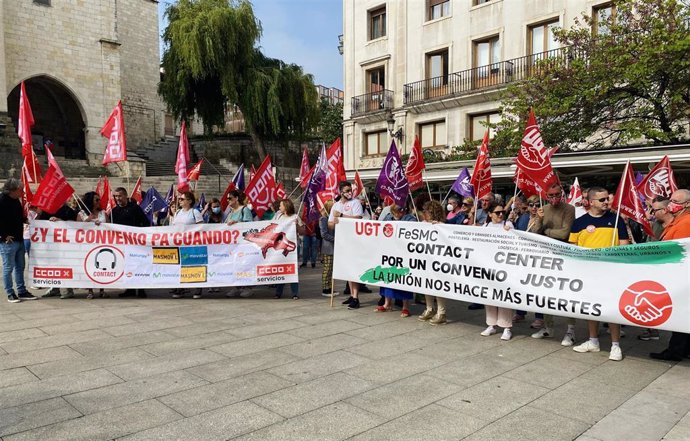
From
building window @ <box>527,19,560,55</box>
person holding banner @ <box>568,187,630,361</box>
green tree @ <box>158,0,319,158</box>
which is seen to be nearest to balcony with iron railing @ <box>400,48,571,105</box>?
building window @ <box>527,19,560,55</box>

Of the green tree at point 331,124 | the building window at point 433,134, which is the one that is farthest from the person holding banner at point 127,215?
the green tree at point 331,124

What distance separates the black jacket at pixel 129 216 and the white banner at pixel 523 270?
3.72 metres

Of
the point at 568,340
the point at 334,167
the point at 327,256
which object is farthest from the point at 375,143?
the point at 568,340

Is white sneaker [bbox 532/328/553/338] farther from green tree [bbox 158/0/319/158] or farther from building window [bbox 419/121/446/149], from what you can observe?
green tree [bbox 158/0/319/158]

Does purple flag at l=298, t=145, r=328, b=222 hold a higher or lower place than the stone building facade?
lower

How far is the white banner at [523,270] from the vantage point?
514 cm

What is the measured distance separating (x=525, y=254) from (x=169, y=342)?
13.7 feet

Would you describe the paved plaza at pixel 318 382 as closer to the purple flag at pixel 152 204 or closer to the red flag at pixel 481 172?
the red flag at pixel 481 172

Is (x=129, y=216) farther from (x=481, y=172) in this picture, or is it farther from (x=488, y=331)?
(x=488, y=331)

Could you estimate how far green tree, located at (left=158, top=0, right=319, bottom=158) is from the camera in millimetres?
29469

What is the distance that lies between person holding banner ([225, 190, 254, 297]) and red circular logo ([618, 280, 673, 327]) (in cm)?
571

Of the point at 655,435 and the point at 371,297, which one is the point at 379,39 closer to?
the point at 371,297

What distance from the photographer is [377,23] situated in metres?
30.7

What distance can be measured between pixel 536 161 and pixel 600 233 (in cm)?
179
